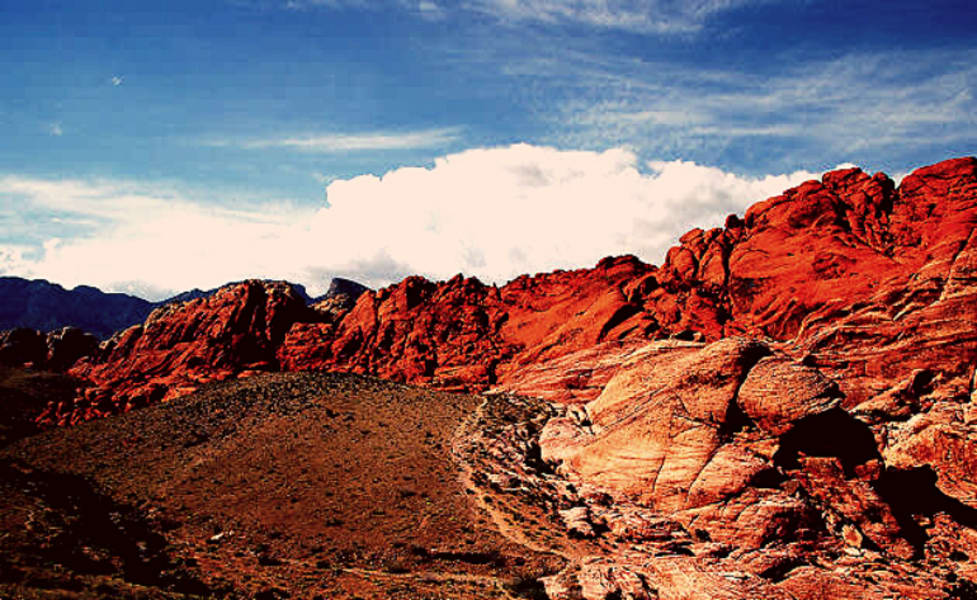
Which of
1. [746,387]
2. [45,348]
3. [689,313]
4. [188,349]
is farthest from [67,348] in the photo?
[746,387]

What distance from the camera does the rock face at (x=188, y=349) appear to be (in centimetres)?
7012

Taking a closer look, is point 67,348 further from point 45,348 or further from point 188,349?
point 188,349

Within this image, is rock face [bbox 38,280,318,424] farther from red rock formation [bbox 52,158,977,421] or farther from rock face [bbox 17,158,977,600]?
rock face [bbox 17,158,977,600]

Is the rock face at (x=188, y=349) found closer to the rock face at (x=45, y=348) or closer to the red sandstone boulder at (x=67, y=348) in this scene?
the red sandstone boulder at (x=67, y=348)

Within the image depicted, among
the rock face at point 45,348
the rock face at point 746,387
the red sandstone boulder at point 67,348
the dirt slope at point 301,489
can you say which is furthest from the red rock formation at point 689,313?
the dirt slope at point 301,489

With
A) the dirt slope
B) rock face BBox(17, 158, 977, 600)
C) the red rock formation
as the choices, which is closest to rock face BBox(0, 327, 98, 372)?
the red rock formation

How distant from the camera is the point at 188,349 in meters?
80.9

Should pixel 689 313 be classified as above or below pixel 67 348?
above

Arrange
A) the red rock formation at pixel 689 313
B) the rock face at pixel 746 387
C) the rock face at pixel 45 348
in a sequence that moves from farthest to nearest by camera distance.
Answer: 1. the rock face at pixel 45 348
2. the red rock formation at pixel 689 313
3. the rock face at pixel 746 387

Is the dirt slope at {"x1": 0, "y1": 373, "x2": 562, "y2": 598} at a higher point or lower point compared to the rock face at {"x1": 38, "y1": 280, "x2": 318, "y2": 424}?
lower

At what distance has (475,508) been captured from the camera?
118ft

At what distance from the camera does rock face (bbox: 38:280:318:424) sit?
7012 cm

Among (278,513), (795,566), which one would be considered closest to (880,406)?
(795,566)

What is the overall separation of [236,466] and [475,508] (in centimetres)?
2353
